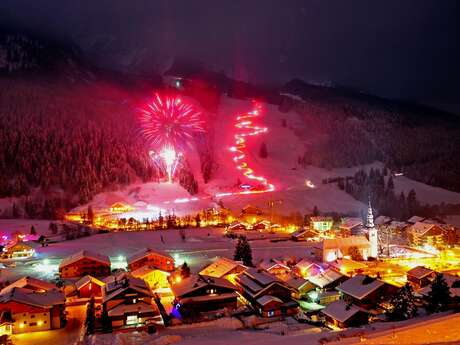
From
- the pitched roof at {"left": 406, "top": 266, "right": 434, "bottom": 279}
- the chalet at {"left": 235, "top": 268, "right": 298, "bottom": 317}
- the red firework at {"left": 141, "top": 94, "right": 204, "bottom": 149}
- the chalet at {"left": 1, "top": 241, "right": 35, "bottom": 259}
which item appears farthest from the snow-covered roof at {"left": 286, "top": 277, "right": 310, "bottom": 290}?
the red firework at {"left": 141, "top": 94, "right": 204, "bottom": 149}

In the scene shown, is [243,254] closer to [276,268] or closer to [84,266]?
[276,268]

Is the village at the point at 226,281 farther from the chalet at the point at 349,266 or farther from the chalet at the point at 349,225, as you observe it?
the chalet at the point at 349,225

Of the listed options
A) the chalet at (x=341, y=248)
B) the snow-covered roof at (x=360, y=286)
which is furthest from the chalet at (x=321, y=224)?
the snow-covered roof at (x=360, y=286)

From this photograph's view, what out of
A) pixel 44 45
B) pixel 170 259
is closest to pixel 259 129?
pixel 44 45

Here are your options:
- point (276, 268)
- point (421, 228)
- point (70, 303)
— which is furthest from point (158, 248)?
point (421, 228)

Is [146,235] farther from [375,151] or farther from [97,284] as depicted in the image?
[375,151]

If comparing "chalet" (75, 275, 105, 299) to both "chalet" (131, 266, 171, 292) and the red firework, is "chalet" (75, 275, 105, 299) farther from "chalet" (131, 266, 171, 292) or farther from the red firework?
the red firework
